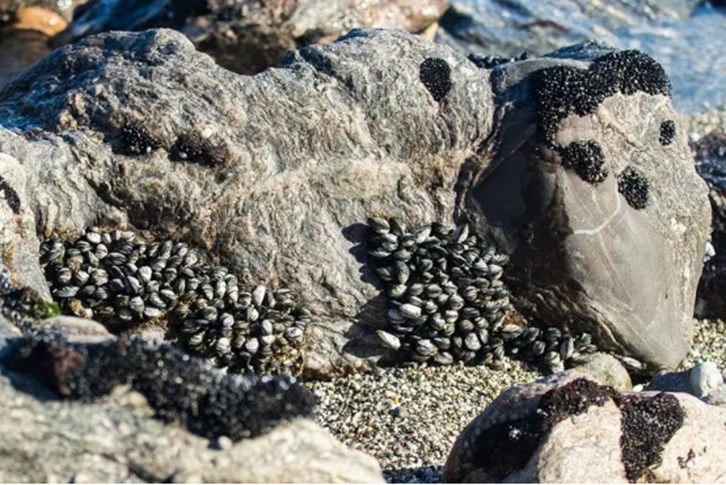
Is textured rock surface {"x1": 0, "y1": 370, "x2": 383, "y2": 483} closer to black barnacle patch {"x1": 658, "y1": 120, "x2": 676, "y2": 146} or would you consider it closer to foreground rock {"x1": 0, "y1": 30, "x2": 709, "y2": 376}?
foreground rock {"x1": 0, "y1": 30, "x2": 709, "y2": 376}

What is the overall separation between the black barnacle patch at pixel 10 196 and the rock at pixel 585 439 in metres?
3.22

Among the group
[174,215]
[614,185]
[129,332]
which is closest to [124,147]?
[174,215]

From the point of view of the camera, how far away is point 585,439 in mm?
6805

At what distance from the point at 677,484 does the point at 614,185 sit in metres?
3.17

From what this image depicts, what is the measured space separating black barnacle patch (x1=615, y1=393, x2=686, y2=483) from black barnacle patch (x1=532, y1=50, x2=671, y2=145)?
9.23 feet

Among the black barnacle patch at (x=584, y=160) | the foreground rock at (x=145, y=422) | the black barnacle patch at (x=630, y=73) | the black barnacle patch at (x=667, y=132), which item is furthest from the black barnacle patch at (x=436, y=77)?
the foreground rock at (x=145, y=422)

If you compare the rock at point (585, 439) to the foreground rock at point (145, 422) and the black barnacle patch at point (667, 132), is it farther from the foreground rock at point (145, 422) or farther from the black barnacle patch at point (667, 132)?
the black barnacle patch at point (667, 132)

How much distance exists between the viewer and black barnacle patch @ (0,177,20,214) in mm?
7734

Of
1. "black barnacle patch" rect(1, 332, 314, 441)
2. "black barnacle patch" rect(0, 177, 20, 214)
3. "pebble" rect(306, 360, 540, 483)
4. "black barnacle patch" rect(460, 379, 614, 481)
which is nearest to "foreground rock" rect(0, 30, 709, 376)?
"pebble" rect(306, 360, 540, 483)

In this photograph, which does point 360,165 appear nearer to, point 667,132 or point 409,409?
point 409,409

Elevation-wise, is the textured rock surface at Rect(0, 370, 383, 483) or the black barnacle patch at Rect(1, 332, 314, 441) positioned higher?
the black barnacle patch at Rect(1, 332, 314, 441)

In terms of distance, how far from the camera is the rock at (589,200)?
9.53 meters

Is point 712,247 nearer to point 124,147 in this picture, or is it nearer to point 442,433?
point 442,433

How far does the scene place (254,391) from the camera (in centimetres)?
586
